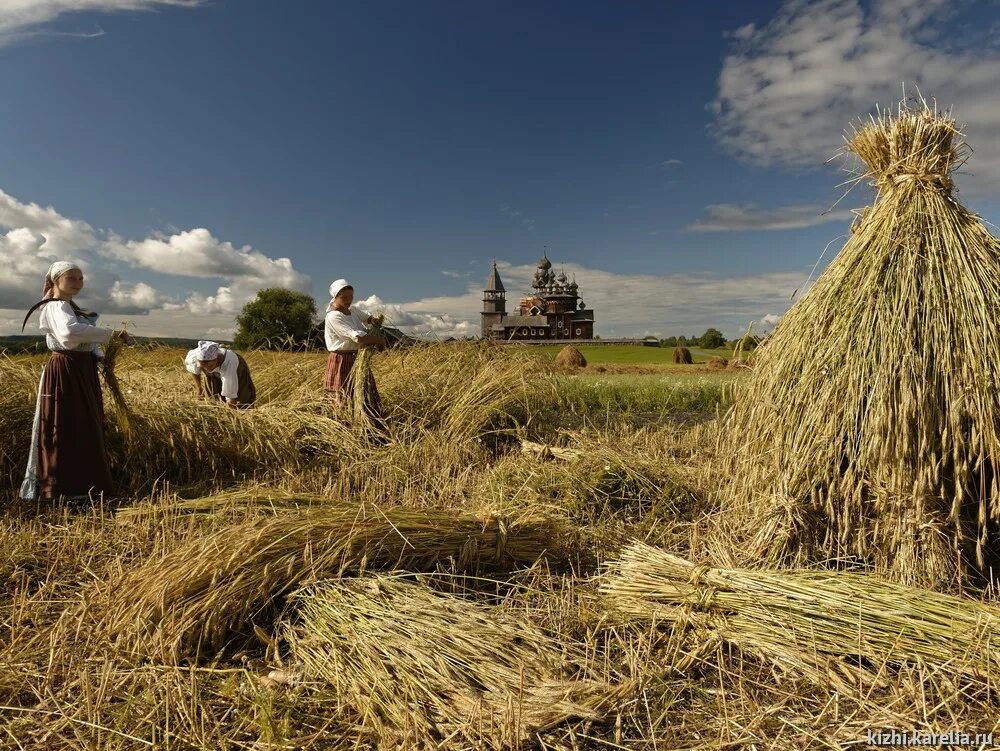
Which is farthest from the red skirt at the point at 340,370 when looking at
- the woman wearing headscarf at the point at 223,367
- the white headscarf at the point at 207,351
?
the white headscarf at the point at 207,351

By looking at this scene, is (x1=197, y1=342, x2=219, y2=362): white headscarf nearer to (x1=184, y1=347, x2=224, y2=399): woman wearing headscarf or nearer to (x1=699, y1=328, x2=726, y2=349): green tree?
(x1=184, y1=347, x2=224, y2=399): woman wearing headscarf

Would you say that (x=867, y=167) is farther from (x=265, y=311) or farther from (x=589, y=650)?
(x=265, y=311)

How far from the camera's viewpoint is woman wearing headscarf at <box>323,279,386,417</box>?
6340mm

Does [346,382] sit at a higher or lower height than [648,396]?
higher

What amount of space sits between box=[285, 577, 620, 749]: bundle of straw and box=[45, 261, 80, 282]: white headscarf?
363 centimetres

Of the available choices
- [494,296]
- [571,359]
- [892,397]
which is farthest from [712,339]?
[494,296]

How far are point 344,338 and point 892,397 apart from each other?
17.1 feet

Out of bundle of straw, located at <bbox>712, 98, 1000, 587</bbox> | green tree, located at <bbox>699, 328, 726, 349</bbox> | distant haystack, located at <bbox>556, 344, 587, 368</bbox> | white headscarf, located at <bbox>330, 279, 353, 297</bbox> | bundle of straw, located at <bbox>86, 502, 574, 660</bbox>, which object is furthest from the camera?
green tree, located at <bbox>699, 328, 726, 349</bbox>

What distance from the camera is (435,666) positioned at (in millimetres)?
2139

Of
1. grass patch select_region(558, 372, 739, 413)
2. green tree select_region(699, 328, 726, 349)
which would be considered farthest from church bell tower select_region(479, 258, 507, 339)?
grass patch select_region(558, 372, 739, 413)

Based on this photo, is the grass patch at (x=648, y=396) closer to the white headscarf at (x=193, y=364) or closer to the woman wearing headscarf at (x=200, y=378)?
the woman wearing headscarf at (x=200, y=378)

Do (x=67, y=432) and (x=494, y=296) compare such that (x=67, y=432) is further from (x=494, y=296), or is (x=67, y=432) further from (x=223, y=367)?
(x=494, y=296)

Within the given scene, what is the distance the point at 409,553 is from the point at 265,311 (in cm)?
1993

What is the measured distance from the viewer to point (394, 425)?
6.77 metres
